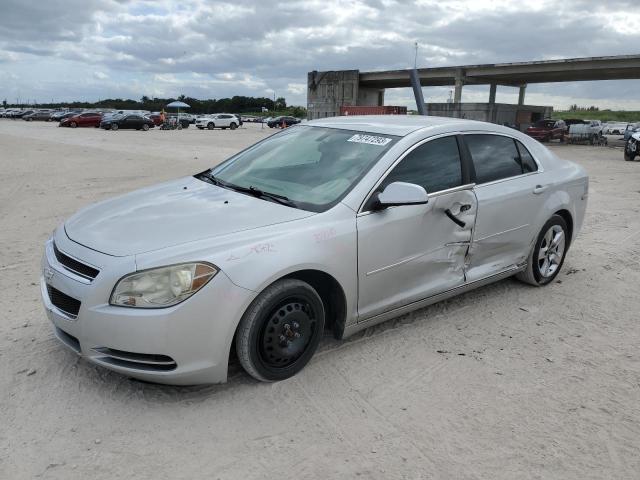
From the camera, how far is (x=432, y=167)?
3.95 metres

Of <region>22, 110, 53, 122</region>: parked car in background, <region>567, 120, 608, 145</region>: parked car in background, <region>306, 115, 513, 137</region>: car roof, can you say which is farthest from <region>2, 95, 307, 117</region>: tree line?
<region>306, 115, 513, 137</region>: car roof

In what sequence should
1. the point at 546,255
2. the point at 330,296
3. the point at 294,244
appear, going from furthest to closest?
1. the point at 546,255
2. the point at 330,296
3. the point at 294,244

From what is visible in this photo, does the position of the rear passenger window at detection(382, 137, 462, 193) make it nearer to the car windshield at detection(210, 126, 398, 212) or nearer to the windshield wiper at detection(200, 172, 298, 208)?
the car windshield at detection(210, 126, 398, 212)

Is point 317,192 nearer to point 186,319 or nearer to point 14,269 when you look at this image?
point 186,319

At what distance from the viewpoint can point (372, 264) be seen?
350 centimetres

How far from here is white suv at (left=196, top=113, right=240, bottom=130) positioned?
161 ft

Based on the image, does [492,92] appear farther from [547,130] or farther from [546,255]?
[546,255]

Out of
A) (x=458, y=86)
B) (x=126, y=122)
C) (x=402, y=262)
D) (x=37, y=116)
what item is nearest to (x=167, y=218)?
(x=402, y=262)

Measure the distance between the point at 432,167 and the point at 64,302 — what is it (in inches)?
101

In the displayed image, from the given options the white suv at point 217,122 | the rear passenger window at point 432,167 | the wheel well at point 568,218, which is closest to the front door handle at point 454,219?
the rear passenger window at point 432,167

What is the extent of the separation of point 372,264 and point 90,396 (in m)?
1.83

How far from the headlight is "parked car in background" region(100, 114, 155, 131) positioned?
41.4m

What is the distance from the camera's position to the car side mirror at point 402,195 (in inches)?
132

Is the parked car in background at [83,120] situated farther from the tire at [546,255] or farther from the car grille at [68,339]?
the car grille at [68,339]
